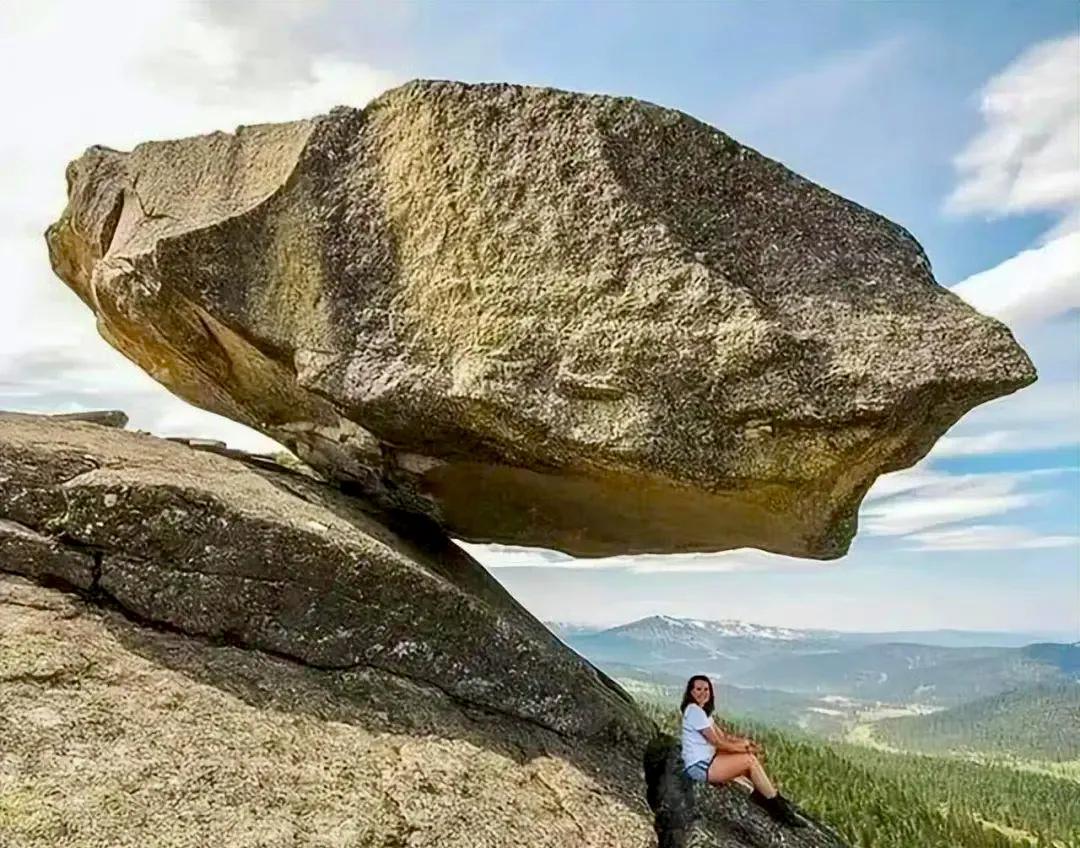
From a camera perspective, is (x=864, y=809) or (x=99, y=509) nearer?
(x=99, y=509)

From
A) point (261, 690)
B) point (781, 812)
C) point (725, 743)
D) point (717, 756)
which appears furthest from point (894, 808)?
point (261, 690)

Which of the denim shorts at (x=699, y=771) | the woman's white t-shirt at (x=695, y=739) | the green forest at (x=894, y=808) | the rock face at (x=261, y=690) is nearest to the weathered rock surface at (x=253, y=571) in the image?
the rock face at (x=261, y=690)

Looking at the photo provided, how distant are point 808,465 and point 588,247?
3.95 metres

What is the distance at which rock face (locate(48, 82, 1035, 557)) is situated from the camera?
11.6m

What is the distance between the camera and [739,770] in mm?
12523

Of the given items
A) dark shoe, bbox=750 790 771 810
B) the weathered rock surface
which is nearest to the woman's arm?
dark shoe, bbox=750 790 771 810

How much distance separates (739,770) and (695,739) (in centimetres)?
68

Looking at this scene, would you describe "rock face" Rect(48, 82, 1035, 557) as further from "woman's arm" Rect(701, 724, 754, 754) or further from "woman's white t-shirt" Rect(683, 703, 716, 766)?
"woman's arm" Rect(701, 724, 754, 754)

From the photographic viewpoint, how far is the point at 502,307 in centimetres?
1242

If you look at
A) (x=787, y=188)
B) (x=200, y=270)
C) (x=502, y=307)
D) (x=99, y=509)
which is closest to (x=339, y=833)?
(x=99, y=509)

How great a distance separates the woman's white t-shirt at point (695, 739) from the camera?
1261cm

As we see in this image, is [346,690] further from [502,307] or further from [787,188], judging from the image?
[787,188]

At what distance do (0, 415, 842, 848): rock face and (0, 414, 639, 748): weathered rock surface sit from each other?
26 millimetres

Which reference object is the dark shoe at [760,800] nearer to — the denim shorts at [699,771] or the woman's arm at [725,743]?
the woman's arm at [725,743]
